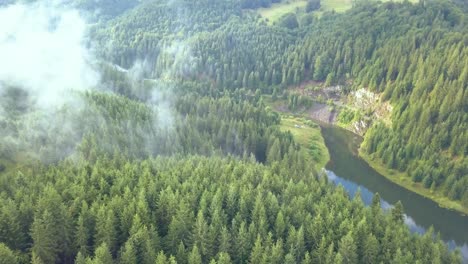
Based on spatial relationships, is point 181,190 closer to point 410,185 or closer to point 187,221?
point 187,221

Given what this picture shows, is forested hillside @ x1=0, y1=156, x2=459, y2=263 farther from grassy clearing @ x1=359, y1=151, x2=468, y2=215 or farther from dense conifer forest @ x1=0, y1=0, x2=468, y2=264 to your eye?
grassy clearing @ x1=359, y1=151, x2=468, y2=215

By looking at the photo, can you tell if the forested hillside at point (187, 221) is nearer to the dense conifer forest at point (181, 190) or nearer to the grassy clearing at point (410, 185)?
the dense conifer forest at point (181, 190)

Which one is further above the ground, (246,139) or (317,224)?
(317,224)

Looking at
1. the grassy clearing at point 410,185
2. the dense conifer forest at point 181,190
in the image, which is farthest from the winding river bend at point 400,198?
the dense conifer forest at point 181,190

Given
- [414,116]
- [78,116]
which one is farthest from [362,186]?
[78,116]

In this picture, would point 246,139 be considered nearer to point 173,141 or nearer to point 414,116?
point 173,141

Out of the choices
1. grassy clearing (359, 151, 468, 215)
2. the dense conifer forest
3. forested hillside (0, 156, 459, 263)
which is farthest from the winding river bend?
forested hillside (0, 156, 459, 263)
